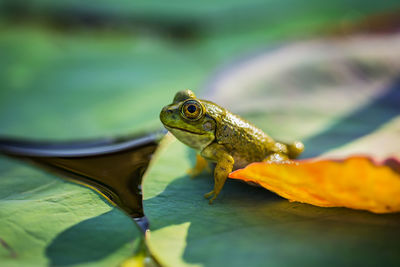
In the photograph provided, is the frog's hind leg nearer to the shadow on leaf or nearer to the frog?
the frog

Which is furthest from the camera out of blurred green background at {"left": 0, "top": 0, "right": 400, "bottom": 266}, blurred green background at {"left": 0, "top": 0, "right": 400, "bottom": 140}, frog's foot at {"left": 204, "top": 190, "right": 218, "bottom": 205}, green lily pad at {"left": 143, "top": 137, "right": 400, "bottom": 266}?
blurred green background at {"left": 0, "top": 0, "right": 400, "bottom": 140}

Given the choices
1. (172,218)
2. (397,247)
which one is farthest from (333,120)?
(172,218)

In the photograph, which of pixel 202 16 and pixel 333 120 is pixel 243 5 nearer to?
pixel 202 16

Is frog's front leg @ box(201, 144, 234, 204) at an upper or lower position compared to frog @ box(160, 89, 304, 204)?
lower

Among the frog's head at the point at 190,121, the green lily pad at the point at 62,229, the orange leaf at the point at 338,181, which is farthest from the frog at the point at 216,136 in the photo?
the green lily pad at the point at 62,229

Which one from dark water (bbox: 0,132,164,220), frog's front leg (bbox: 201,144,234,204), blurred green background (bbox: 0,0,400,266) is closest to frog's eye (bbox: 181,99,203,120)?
frog's front leg (bbox: 201,144,234,204)

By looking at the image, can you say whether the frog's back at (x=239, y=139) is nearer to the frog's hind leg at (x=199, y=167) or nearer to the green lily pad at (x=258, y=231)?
the frog's hind leg at (x=199, y=167)

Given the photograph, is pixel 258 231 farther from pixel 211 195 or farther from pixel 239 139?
pixel 239 139
